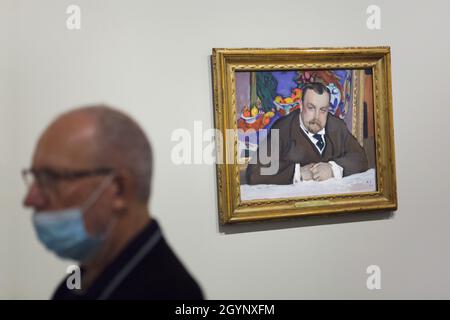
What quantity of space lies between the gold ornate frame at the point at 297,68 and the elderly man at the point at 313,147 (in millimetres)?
72

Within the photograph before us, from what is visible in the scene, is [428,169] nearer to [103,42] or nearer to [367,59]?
[367,59]

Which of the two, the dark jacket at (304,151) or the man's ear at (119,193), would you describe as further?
the dark jacket at (304,151)

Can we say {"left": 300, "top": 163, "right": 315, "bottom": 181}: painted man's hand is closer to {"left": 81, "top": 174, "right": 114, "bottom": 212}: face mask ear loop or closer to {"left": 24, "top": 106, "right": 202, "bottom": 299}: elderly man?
{"left": 24, "top": 106, "right": 202, "bottom": 299}: elderly man

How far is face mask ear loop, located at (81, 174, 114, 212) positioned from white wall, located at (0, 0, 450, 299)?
613 mm

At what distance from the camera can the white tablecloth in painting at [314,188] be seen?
172 cm

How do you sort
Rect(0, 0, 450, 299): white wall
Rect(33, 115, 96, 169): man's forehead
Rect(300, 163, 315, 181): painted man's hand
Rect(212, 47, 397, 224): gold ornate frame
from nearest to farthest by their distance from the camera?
1. Rect(33, 115, 96, 169): man's forehead
2. Rect(0, 0, 450, 299): white wall
3. Rect(212, 47, 397, 224): gold ornate frame
4. Rect(300, 163, 315, 181): painted man's hand

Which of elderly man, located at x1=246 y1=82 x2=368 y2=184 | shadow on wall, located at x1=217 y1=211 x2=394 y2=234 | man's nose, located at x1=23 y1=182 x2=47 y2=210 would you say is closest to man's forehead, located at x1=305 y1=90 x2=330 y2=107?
elderly man, located at x1=246 y1=82 x2=368 y2=184

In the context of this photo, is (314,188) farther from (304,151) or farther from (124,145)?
(124,145)

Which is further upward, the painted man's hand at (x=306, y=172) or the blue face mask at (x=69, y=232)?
the painted man's hand at (x=306, y=172)

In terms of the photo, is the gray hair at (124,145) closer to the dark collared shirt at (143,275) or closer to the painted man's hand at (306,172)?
the dark collared shirt at (143,275)

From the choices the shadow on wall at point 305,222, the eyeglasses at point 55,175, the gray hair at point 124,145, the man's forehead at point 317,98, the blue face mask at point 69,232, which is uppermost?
the man's forehead at point 317,98

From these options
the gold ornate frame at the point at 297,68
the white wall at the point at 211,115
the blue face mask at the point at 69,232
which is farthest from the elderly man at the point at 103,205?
the gold ornate frame at the point at 297,68

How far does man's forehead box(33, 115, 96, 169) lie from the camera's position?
750 mm

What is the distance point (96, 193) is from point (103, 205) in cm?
2
